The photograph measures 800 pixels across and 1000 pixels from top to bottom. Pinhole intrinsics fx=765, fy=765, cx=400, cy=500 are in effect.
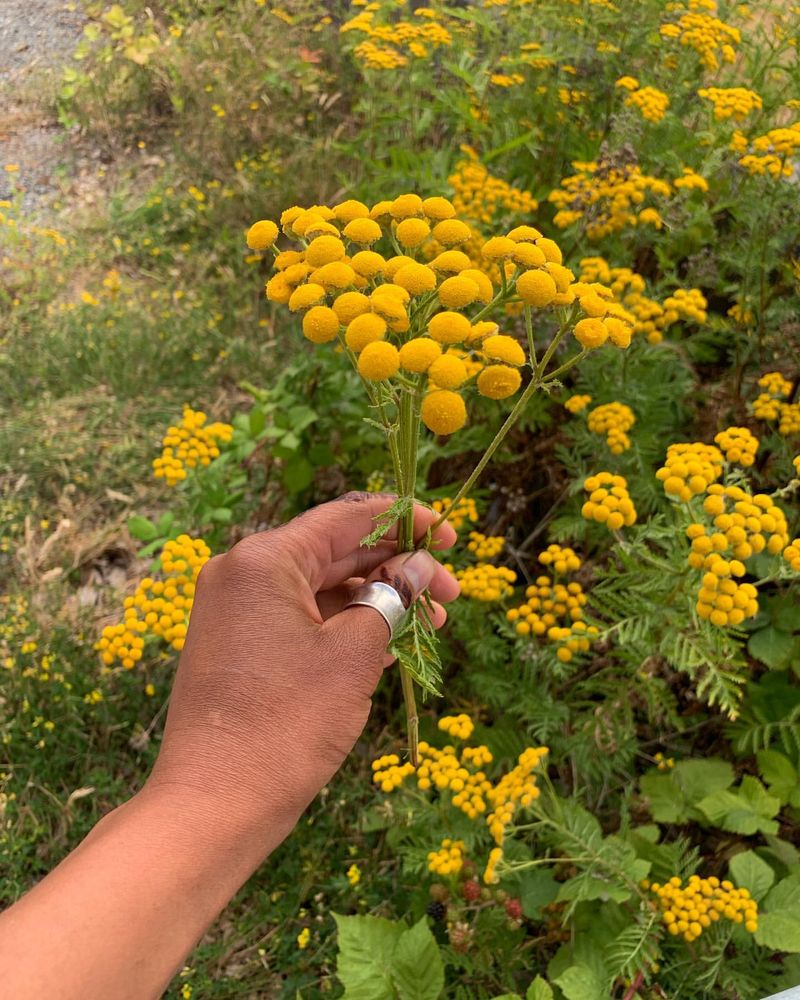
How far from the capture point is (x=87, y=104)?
6195mm

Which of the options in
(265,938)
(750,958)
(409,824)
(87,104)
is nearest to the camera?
(750,958)

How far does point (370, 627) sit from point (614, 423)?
1.31 metres

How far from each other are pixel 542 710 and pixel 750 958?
822 mm

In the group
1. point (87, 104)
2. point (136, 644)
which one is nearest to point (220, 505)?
point (136, 644)

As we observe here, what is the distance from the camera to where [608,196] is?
9.05 ft

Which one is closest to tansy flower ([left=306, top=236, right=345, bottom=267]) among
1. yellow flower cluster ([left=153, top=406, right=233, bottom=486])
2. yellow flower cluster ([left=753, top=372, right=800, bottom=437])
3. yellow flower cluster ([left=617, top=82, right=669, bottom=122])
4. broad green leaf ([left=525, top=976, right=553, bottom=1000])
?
yellow flower cluster ([left=153, top=406, right=233, bottom=486])

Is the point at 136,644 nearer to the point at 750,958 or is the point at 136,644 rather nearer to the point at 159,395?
the point at 750,958

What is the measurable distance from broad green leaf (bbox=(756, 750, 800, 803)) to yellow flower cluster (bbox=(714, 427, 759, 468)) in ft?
3.10

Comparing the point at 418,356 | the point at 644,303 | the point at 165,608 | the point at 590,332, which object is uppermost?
the point at 418,356

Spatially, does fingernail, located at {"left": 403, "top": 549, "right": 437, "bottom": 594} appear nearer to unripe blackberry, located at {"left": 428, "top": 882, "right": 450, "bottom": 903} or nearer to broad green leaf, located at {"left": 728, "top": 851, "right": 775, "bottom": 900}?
unripe blackberry, located at {"left": 428, "top": 882, "right": 450, "bottom": 903}

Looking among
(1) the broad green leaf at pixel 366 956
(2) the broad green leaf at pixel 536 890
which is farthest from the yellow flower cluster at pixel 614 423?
(1) the broad green leaf at pixel 366 956

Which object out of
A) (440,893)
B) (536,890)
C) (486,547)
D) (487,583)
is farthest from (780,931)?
(486,547)

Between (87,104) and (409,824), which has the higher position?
(87,104)

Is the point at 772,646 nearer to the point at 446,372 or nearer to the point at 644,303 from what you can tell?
the point at 644,303
